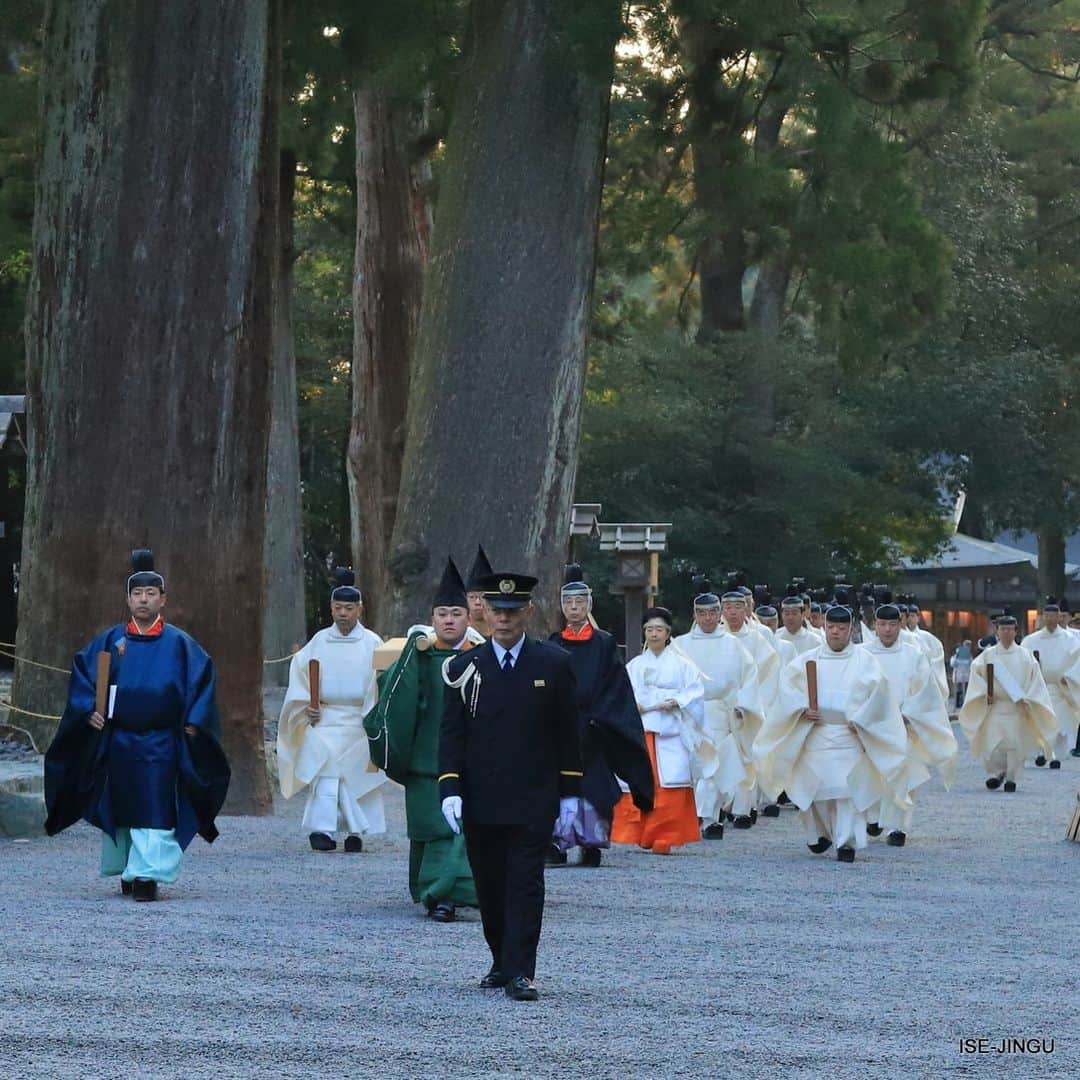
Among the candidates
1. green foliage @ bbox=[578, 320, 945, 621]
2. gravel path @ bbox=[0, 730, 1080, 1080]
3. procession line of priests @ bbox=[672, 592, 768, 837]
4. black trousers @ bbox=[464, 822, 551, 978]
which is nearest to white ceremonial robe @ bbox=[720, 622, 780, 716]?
procession line of priests @ bbox=[672, 592, 768, 837]

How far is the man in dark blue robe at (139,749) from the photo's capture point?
10898 millimetres

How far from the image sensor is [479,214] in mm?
18312

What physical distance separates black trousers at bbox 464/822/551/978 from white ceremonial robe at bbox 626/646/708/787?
6082 millimetres

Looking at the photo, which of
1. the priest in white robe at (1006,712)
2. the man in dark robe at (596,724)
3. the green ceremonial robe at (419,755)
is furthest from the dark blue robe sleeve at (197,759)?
the priest in white robe at (1006,712)

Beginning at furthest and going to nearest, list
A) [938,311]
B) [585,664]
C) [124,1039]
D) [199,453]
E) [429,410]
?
[938,311] → [429,410] → [199,453] → [585,664] → [124,1039]

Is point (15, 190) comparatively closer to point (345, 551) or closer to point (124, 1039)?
point (345, 551)

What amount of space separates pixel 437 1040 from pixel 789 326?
32.8m

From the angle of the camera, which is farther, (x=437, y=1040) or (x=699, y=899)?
(x=699, y=899)

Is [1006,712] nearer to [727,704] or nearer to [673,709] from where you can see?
[727,704]

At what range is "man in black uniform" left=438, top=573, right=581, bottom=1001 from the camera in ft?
27.2

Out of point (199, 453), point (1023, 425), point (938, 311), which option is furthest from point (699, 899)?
point (1023, 425)

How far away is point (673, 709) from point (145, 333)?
466 cm

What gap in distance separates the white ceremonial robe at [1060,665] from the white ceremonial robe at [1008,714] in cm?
228

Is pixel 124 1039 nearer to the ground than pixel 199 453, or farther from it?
nearer to the ground
